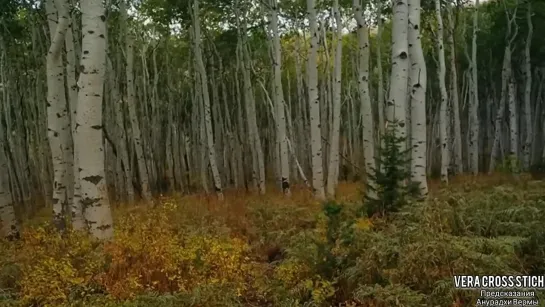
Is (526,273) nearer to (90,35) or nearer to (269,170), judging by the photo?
(90,35)

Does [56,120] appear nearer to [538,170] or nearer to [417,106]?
[417,106]

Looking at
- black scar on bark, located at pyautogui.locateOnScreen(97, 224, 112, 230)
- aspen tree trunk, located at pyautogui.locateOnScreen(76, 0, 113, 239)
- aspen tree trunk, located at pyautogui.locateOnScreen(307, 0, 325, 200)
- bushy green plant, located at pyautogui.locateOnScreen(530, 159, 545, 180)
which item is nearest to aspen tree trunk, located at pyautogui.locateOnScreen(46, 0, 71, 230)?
aspen tree trunk, located at pyautogui.locateOnScreen(76, 0, 113, 239)

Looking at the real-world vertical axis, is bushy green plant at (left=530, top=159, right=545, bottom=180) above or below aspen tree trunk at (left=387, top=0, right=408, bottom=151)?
below

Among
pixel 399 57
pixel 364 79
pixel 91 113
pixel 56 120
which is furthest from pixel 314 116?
pixel 91 113

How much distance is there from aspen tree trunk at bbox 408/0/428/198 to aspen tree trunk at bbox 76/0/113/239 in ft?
15.5

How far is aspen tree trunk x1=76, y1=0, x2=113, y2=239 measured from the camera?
5984 mm

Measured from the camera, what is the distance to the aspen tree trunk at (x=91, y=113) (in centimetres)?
598

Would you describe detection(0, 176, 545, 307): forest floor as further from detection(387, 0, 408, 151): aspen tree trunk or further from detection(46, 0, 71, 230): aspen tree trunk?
detection(387, 0, 408, 151): aspen tree trunk

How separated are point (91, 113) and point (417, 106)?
5.40 metres

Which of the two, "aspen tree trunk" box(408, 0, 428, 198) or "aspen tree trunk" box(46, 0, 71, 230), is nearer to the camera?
"aspen tree trunk" box(46, 0, 71, 230)

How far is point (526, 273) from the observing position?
446 centimetres

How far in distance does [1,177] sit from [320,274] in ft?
23.4

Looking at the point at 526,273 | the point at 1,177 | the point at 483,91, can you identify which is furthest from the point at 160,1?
the point at 483,91

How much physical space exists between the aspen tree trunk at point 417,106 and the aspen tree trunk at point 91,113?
4.74m
